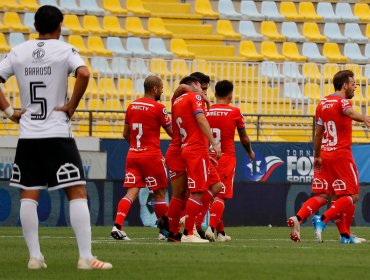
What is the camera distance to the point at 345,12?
3014cm

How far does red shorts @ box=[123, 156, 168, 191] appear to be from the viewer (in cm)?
1568

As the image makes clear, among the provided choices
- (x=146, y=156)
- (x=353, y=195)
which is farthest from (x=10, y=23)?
(x=353, y=195)

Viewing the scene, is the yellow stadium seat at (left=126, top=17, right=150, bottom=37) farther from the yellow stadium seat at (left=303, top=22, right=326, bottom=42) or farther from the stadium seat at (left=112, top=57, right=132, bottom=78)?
the yellow stadium seat at (left=303, top=22, right=326, bottom=42)

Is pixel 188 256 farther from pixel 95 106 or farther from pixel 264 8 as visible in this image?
pixel 264 8

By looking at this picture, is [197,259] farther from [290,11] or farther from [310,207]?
[290,11]

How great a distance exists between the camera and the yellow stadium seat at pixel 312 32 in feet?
95.5

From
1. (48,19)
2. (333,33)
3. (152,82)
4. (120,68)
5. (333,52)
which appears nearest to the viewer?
(48,19)

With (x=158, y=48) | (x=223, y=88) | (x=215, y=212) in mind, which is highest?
(x=158, y=48)

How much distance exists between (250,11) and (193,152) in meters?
14.9

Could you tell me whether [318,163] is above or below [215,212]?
above

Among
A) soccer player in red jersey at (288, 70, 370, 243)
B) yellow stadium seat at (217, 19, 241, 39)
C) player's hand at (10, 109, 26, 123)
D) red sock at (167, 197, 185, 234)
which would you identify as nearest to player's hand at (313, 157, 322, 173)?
soccer player in red jersey at (288, 70, 370, 243)

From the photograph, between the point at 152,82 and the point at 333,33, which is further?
the point at 333,33

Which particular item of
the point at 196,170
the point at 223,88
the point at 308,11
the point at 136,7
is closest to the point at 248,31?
the point at 308,11

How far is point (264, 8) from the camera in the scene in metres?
29.2
